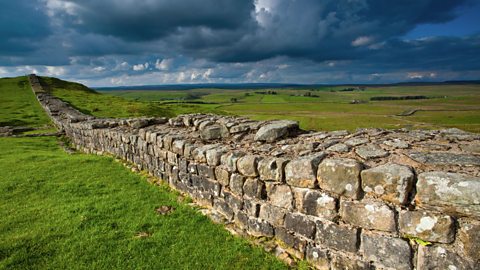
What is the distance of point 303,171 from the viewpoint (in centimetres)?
483

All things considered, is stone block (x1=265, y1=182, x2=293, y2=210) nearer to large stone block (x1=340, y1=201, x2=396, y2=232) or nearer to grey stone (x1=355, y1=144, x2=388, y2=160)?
large stone block (x1=340, y1=201, x2=396, y2=232)

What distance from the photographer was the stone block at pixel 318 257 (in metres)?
4.55

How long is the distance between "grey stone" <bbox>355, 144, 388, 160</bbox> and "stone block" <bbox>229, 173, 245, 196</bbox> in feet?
7.79

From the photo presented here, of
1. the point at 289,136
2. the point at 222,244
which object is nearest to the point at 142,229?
the point at 222,244

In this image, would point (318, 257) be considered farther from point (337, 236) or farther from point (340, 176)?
point (340, 176)

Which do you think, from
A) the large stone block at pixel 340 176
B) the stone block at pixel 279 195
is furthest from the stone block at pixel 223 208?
the large stone block at pixel 340 176

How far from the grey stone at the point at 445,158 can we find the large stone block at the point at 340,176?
0.91 m

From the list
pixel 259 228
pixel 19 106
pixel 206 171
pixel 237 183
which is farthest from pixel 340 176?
pixel 19 106

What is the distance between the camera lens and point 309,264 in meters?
4.73

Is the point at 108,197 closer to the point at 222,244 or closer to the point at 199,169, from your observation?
the point at 199,169

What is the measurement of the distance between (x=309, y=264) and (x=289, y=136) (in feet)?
10.2

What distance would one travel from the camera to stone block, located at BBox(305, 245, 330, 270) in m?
4.55

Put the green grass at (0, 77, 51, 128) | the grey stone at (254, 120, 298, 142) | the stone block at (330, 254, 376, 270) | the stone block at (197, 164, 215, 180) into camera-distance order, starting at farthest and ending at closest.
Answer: the green grass at (0, 77, 51, 128) → the grey stone at (254, 120, 298, 142) → the stone block at (197, 164, 215, 180) → the stone block at (330, 254, 376, 270)

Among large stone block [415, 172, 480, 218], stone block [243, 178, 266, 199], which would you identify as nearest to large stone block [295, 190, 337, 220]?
stone block [243, 178, 266, 199]
